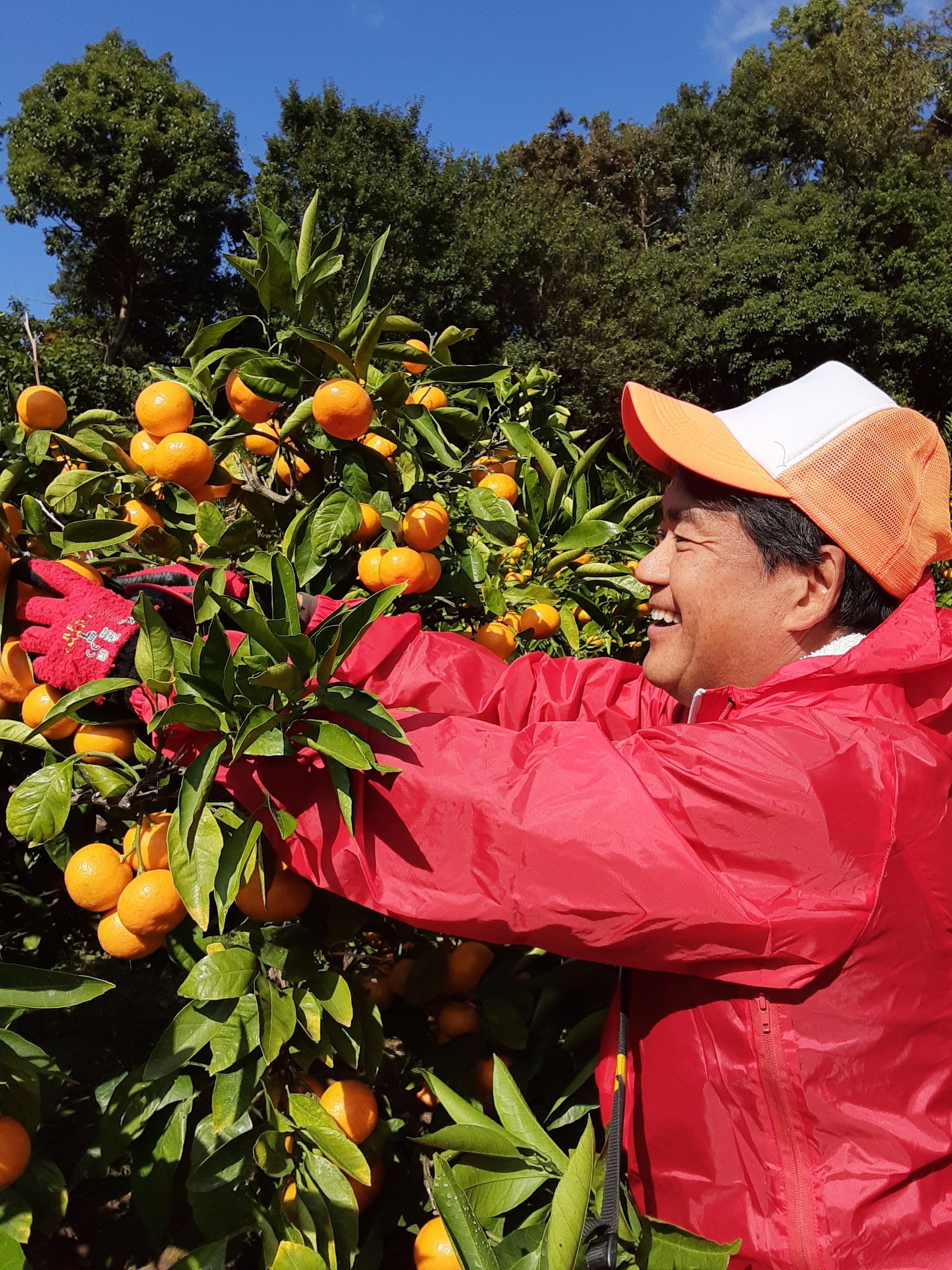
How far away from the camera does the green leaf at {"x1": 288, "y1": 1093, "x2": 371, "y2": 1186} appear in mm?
936

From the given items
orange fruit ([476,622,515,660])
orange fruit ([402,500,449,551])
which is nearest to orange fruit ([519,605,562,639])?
orange fruit ([476,622,515,660])

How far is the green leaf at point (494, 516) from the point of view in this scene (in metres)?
1.27

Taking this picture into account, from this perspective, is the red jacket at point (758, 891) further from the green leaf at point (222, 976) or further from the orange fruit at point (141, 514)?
the orange fruit at point (141, 514)

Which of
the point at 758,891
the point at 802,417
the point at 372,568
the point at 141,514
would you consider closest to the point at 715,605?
the point at 802,417

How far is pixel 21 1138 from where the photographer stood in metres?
0.82

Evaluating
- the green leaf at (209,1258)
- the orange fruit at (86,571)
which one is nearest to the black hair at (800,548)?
the orange fruit at (86,571)

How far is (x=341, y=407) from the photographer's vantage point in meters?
1.08

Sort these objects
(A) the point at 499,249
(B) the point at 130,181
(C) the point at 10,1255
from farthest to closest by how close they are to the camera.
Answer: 1. (B) the point at 130,181
2. (A) the point at 499,249
3. (C) the point at 10,1255

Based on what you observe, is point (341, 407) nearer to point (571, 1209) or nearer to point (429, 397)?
point (429, 397)

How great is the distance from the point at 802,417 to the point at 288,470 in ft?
2.50

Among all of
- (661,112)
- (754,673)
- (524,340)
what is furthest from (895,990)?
(661,112)

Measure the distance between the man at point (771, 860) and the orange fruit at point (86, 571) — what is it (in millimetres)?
295

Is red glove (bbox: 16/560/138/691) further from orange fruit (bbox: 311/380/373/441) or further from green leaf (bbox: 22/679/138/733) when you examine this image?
orange fruit (bbox: 311/380/373/441)

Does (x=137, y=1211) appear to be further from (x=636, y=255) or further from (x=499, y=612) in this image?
(x=636, y=255)
